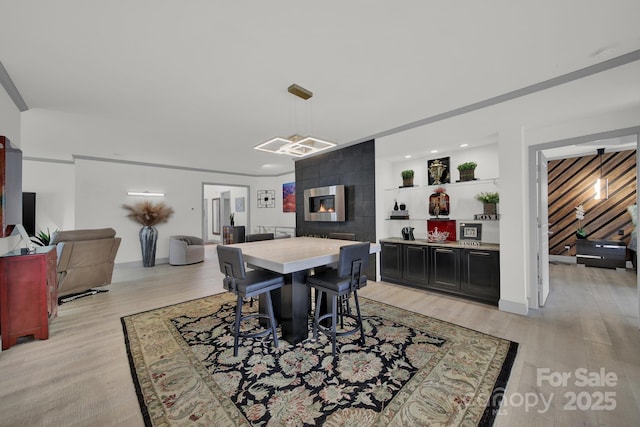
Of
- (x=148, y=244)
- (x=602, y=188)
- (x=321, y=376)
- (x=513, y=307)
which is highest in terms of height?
(x=602, y=188)

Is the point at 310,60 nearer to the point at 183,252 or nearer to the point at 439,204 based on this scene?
the point at 439,204

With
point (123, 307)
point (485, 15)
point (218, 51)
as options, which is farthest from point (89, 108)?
point (485, 15)

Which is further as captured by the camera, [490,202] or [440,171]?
[440,171]

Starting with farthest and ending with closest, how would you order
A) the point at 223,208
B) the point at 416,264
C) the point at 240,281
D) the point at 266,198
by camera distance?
the point at 223,208, the point at 266,198, the point at 416,264, the point at 240,281

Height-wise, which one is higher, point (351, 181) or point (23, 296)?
point (351, 181)

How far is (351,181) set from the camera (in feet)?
15.6

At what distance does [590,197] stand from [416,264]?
15.8 ft

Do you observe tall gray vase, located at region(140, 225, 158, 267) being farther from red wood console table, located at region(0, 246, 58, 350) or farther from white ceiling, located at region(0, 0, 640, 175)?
red wood console table, located at region(0, 246, 58, 350)

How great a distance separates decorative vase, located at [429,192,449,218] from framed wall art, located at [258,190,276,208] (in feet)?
17.7

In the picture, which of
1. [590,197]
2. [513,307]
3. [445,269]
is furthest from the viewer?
[590,197]

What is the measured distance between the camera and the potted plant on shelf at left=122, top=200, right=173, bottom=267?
5.89m

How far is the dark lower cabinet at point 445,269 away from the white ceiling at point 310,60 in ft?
5.20

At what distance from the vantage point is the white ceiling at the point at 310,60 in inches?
A: 66.7

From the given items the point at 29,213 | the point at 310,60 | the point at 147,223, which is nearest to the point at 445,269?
the point at 310,60
